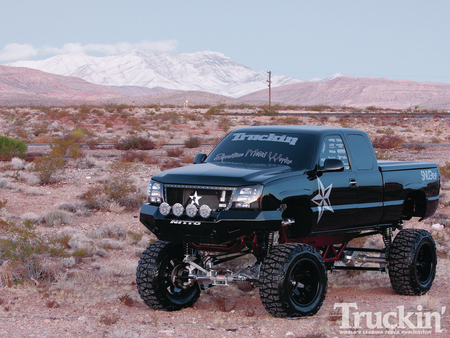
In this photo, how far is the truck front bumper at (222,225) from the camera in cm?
593

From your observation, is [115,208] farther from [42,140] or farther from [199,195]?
[42,140]

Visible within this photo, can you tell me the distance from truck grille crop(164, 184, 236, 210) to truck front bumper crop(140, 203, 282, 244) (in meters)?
0.15

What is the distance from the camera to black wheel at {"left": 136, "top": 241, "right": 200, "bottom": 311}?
680cm

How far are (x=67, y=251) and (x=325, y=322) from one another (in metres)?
5.57

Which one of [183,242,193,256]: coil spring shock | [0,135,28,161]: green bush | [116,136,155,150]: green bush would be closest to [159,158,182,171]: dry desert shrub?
[116,136,155,150]: green bush

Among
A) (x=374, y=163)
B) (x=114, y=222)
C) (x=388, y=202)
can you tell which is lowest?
(x=114, y=222)

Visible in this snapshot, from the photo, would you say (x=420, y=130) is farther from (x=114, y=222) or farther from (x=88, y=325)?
(x=88, y=325)

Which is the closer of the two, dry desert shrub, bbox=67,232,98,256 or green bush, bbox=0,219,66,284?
green bush, bbox=0,219,66,284

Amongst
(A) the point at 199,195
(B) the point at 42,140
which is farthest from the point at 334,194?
(B) the point at 42,140

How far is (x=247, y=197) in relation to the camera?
6.02 metres

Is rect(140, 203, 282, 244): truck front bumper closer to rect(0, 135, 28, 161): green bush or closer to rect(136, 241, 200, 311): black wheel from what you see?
rect(136, 241, 200, 311): black wheel

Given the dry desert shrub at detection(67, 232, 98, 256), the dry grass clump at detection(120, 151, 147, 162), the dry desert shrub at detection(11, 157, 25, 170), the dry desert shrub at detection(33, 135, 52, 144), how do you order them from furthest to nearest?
the dry desert shrub at detection(33, 135, 52, 144)
the dry grass clump at detection(120, 151, 147, 162)
the dry desert shrub at detection(11, 157, 25, 170)
the dry desert shrub at detection(67, 232, 98, 256)

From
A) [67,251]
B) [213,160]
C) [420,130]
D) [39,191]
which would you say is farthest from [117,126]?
[213,160]

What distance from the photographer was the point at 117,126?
148ft
